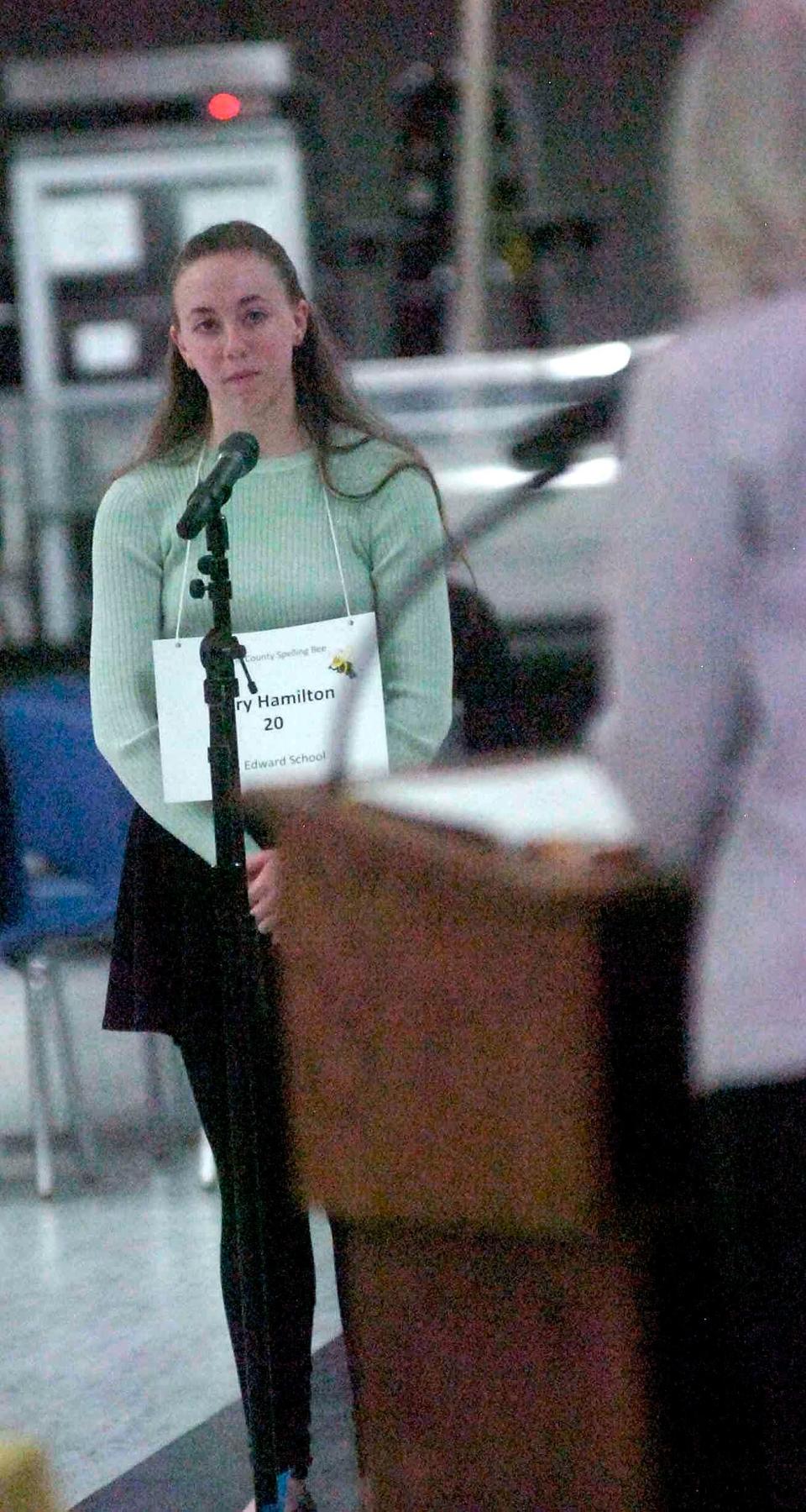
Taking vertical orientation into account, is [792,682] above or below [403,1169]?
above

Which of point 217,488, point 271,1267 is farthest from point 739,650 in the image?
point 271,1267

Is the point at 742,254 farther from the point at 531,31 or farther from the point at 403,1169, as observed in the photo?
the point at 531,31

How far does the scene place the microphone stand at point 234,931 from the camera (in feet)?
6.69

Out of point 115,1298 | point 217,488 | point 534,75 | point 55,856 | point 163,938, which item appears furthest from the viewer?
point 534,75

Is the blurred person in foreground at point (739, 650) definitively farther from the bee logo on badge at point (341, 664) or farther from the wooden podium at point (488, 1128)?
the bee logo on badge at point (341, 664)

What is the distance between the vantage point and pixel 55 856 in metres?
4.19

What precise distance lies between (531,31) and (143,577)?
8530 mm

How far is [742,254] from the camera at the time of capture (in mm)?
1140

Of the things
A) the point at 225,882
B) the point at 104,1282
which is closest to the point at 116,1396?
the point at 104,1282

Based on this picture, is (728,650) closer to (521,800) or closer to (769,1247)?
(521,800)

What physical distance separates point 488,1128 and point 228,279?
130cm

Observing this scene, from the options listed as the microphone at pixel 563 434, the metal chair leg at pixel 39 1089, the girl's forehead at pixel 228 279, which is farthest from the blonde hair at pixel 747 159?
the metal chair leg at pixel 39 1089

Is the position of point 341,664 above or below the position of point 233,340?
below

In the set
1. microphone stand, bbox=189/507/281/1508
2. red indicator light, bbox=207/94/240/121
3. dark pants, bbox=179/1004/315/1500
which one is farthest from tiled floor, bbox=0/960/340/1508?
red indicator light, bbox=207/94/240/121
